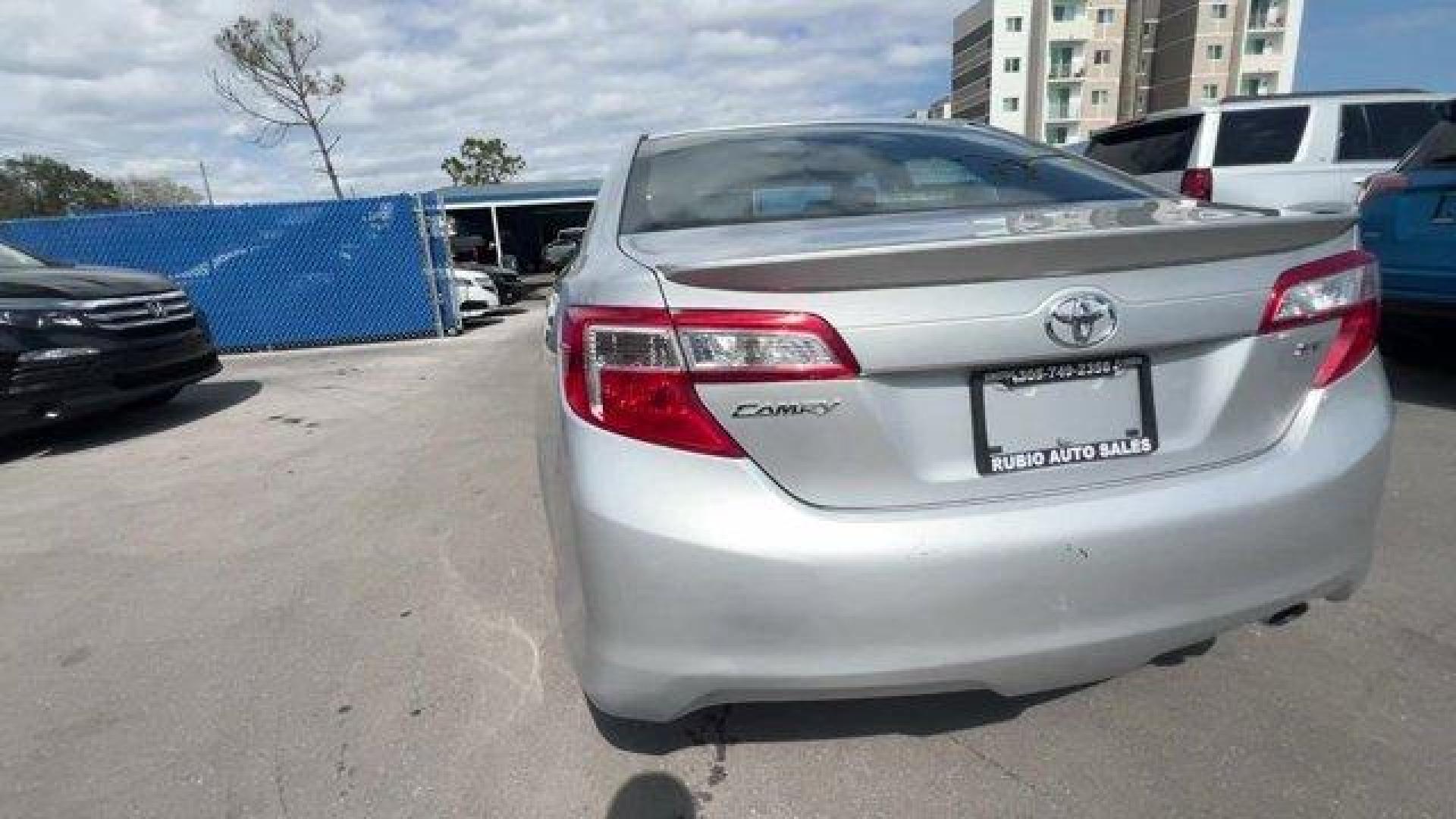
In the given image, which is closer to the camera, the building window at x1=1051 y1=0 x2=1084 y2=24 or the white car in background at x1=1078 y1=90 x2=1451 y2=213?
the white car in background at x1=1078 y1=90 x2=1451 y2=213

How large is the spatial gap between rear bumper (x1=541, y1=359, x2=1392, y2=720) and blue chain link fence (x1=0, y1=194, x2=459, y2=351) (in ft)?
37.9

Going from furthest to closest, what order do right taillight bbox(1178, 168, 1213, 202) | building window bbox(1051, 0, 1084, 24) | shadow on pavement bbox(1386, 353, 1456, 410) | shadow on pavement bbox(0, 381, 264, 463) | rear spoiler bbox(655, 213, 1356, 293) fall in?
building window bbox(1051, 0, 1084, 24) < right taillight bbox(1178, 168, 1213, 202) < shadow on pavement bbox(0, 381, 264, 463) < shadow on pavement bbox(1386, 353, 1456, 410) < rear spoiler bbox(655, 213, 1356, 293)

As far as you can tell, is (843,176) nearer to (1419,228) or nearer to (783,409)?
(783,409)

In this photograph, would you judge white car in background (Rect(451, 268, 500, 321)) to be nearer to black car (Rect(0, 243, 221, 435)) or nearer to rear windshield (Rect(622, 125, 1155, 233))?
black car (Rect(0, 243, 221, 435))

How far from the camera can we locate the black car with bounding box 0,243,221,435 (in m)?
5.60

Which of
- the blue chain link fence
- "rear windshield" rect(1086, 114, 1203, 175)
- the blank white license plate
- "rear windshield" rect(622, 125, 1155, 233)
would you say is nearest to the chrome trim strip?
"rear windshield" rect(622, 125, 1155, 233)

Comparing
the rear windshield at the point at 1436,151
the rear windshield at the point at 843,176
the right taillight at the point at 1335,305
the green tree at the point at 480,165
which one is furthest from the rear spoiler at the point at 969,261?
the green tree at the point at 480,165

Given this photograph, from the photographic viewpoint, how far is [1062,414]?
5.49 ft

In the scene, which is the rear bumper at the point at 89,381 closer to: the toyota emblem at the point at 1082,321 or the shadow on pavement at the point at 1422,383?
the toyota emblem at the point at 1082,321

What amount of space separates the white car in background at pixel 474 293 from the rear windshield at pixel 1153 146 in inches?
421

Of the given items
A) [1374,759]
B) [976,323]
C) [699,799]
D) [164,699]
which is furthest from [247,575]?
[1374,759]

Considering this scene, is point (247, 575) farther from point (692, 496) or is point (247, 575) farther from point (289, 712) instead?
point (692, 496)

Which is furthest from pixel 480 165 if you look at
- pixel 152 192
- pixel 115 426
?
pixel 115 426

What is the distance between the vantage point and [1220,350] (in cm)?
172
